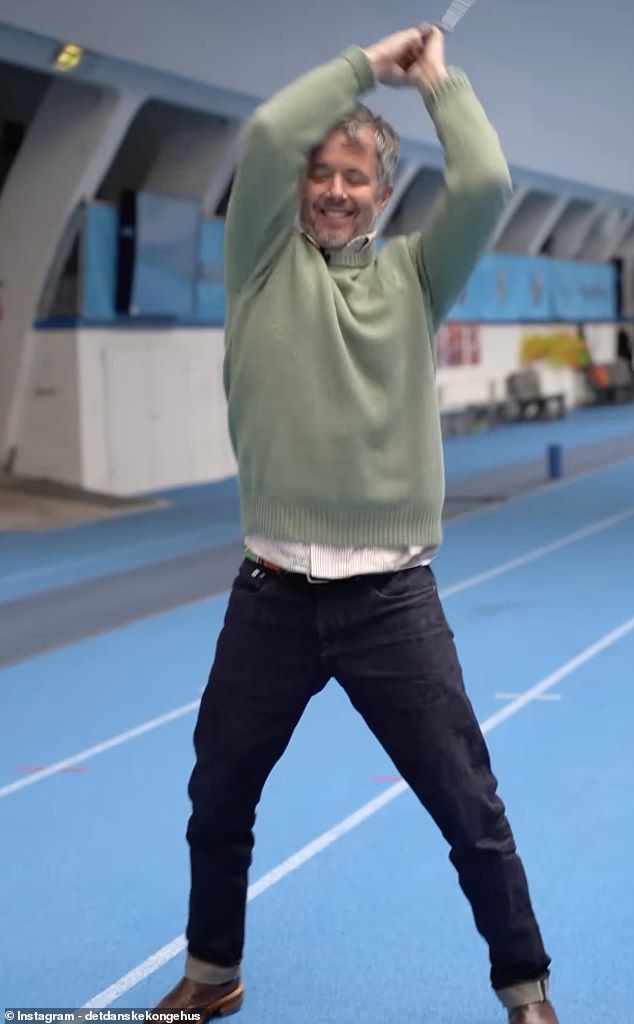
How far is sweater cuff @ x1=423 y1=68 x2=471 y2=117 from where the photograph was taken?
9.10 ft

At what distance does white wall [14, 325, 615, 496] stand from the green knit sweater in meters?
13.2

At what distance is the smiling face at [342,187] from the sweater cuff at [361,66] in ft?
0.30

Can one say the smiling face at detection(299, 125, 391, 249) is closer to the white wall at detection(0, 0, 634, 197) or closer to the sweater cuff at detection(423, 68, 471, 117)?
the sweater cuff at detection(423, 68, 471, 117)

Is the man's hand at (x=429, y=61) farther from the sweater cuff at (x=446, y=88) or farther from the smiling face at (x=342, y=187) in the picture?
the smiling face at (x=342, y=187)

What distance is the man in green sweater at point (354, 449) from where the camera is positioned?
109 inches

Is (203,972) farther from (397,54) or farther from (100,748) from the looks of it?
(100,748)

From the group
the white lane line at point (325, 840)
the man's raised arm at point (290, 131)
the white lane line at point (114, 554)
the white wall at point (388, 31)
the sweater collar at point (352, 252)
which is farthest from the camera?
the white wall at point (388, 31)

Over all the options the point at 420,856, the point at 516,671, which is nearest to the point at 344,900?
the point at 420,856

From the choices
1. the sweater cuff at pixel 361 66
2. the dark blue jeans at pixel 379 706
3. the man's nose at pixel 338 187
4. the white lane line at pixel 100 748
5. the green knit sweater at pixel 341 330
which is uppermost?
the sweater cuff at pixel 361 66

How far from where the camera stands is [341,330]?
2795 millimetres

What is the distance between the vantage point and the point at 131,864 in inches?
172

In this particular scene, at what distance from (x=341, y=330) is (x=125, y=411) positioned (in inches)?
552

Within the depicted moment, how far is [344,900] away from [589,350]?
27099 millimetres

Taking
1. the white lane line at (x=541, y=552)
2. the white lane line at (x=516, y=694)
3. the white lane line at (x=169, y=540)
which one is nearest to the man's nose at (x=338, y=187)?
the white lane line at (x=516, y=694)
